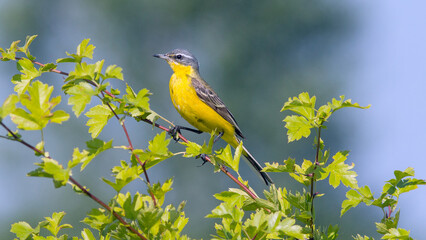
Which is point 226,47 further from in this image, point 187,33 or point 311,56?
point 311,56

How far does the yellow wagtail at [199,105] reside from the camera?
14.0 feet

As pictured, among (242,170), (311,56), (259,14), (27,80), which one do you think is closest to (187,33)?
(259,14)

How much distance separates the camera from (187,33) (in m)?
32.0

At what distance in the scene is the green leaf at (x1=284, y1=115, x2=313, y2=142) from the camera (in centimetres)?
186

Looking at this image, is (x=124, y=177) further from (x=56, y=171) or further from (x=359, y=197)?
(x=359, y=197)

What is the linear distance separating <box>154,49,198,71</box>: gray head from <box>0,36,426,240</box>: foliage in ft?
9.65

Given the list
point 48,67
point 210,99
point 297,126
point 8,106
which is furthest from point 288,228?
point 210,99

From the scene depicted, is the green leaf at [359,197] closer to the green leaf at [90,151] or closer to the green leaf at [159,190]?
the green leaf at [159,190]

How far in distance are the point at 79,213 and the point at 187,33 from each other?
15062mm

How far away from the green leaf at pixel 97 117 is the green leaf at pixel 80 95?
0.19 metres

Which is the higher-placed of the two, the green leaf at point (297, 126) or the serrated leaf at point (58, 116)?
the green leaf at point (297, 126)

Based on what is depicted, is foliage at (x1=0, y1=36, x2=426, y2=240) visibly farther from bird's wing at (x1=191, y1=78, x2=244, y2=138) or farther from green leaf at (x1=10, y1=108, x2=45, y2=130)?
bird's wing at (x1=191, y1=78, x2=244, y2=138)

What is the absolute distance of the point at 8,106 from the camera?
139 cm

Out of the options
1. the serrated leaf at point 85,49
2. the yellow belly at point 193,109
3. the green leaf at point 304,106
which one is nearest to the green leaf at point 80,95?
the serrated leaf at point 85,49
